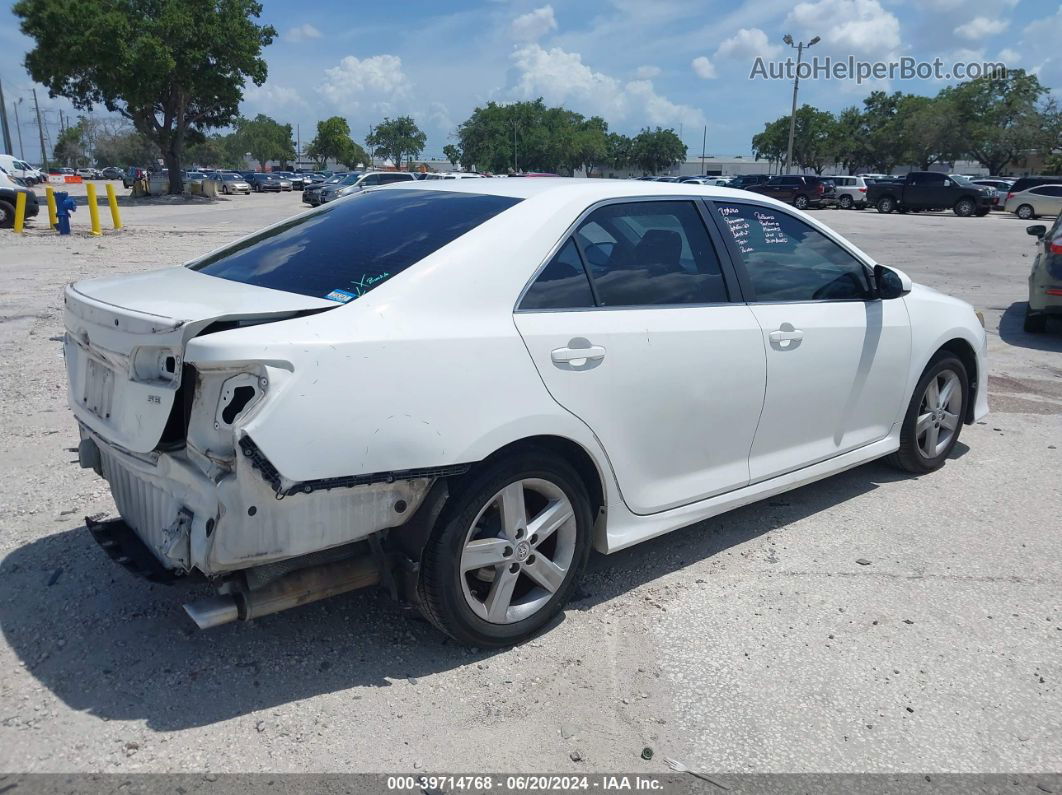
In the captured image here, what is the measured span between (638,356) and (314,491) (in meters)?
1.40

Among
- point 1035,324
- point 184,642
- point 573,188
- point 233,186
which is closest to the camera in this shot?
point 184,642

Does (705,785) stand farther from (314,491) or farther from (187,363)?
(187,363)

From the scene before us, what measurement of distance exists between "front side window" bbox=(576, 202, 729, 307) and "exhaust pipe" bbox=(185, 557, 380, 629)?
139cm

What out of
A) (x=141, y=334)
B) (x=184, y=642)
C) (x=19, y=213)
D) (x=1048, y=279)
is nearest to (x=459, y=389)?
(x=141, y=334)

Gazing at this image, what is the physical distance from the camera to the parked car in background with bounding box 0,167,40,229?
22.0 m

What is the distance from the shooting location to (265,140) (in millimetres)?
116938

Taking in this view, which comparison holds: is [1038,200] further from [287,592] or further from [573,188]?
[287,592]

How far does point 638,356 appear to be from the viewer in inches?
133

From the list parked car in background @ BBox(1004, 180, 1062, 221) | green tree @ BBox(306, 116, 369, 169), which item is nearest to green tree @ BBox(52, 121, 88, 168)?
green tree @ BBox(306, 116, 369, 169)

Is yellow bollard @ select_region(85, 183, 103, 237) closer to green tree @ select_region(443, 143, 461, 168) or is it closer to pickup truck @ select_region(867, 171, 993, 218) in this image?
pickup truck @ select_region(867, 171, 993, 218)

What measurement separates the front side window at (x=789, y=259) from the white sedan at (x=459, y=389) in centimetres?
2

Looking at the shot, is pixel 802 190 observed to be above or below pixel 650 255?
above

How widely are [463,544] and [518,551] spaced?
0.25 meters

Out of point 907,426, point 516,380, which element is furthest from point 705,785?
point 907,426
